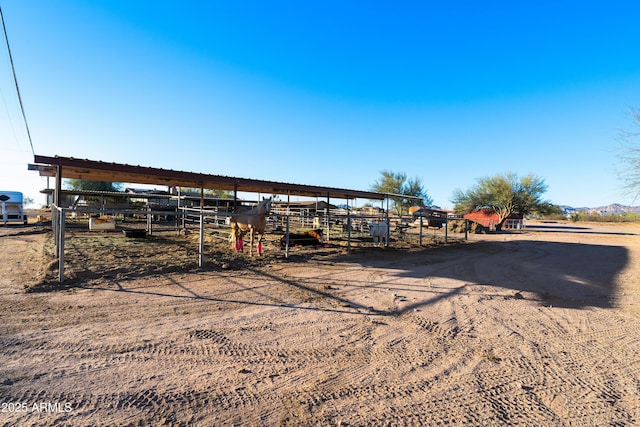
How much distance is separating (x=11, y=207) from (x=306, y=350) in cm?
2704

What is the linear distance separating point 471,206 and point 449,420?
4061cm

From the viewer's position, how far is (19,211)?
20.2 metres

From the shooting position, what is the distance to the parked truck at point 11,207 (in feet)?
62.3

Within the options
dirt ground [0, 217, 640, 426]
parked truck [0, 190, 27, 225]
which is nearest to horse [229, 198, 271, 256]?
dirt ground [0, 217, 640, 426]

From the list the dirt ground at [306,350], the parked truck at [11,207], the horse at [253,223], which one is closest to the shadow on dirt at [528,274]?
the dirt ground at [306,350]

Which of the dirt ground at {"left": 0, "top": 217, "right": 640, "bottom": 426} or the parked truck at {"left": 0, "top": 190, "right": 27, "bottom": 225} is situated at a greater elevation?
the parked truck at {"left": 0, "top": 190, "right": 27, "bottom": 225}

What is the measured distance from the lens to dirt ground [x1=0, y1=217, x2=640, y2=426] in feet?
7.32

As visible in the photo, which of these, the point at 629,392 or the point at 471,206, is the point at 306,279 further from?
the point at 471,206

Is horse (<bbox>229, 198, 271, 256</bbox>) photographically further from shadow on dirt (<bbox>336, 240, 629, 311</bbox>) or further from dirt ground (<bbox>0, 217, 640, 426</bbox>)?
shadow on dirt (<bbox>336, 240, 629, 311</bbox>)

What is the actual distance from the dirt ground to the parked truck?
19169 millimetres

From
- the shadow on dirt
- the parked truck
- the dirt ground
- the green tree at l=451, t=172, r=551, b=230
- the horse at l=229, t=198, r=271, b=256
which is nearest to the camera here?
the dirt ground

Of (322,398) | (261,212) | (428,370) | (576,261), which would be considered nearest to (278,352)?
(322,398)

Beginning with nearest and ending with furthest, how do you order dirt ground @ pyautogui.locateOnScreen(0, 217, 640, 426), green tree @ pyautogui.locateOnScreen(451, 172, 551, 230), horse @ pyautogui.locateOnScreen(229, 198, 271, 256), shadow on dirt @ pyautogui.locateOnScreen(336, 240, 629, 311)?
dirt ground @ pyautogui.locateOnScreen(0, 217, 640, 426) → shadow on dirt @ pyautogui.locateOnScreen(336, 240, 629, 311) → horse @ pyautogui.locateOnScreen(229, 198, 271, 256) → green tree @ pyautogui.locateOnScreen(451, 172, 551, 230)

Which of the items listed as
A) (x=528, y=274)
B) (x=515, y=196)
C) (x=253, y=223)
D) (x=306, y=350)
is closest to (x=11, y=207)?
(x=253, y=223)
